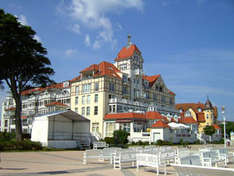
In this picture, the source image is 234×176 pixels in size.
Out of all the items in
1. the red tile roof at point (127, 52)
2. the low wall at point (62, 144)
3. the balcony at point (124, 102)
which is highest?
the red tile roof at point (127, 52)

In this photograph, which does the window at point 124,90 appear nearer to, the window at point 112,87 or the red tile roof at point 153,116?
the window at point 112,87

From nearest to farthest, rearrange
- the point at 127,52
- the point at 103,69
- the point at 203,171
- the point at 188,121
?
the point at 203,171 → the point at 103,69 → the point at 127,52 → the point at 188,121

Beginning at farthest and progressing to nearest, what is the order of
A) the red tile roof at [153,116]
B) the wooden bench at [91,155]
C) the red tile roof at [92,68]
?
the red tile roof at [92,68] → the red tile roof at [153,116] → the wooden bench at [91,155]

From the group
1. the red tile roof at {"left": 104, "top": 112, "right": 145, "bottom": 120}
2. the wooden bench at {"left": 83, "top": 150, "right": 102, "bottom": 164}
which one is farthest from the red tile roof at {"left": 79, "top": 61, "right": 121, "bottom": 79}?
the wooden bench at {"left": 83, "top": 150, "right": 102, "bottom": 164}

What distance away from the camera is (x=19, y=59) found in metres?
24.7

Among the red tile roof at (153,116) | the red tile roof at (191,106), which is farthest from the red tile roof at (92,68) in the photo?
the red tile roof at (191,106)

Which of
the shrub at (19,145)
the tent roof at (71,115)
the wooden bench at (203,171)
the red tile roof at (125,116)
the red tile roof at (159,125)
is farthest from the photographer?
the red tile roof at (125,116)

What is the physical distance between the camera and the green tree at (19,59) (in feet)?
77.8

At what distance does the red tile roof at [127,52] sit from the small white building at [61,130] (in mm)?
25862

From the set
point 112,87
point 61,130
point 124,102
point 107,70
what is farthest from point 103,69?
point 61,130

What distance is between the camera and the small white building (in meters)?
23.8

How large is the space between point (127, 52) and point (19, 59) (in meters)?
29.8

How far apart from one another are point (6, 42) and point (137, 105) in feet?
93.6

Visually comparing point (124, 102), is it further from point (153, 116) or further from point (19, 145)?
point (19, 145)
